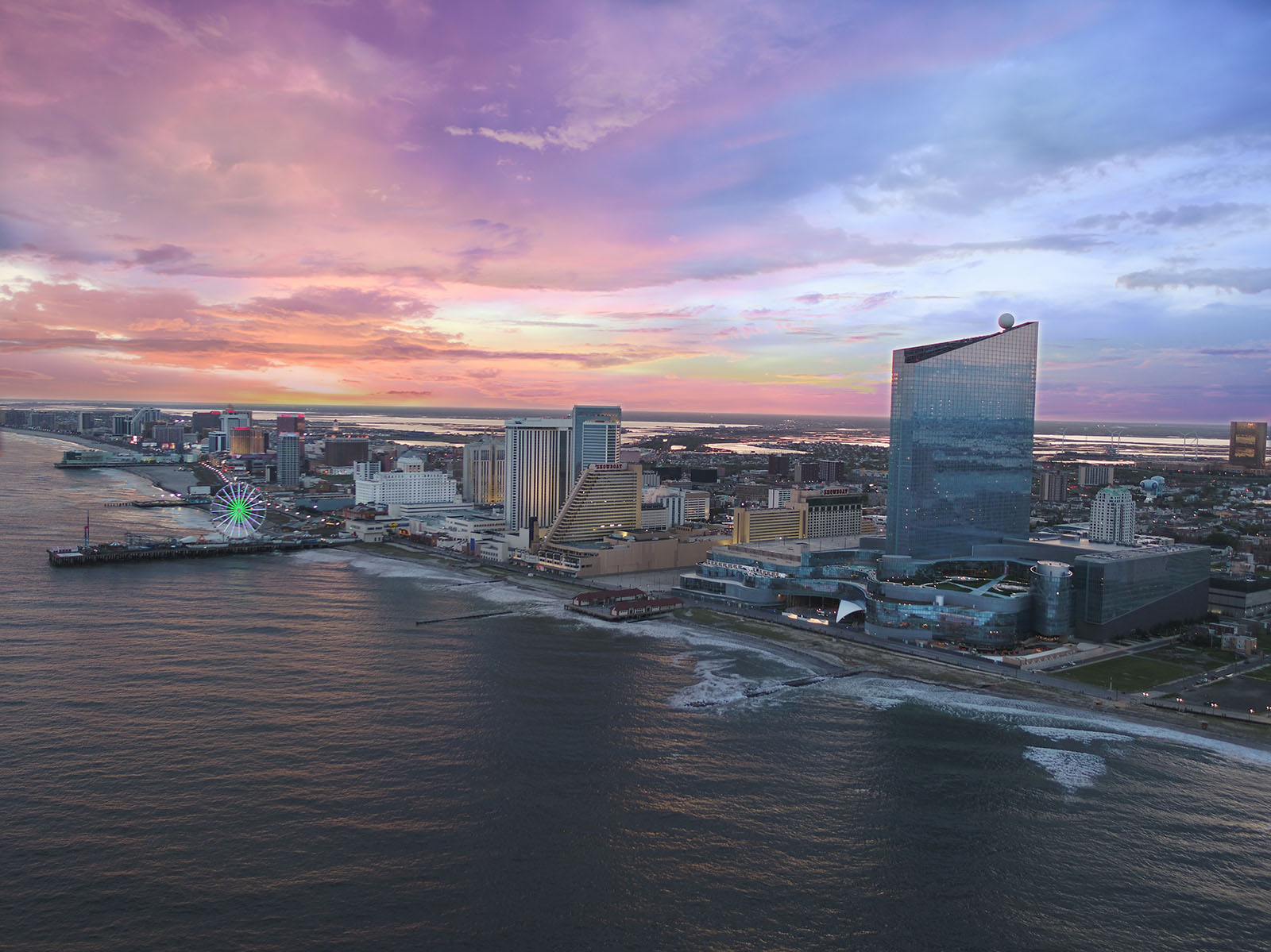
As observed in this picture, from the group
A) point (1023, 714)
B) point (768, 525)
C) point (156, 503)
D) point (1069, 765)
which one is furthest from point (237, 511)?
point (1069, 765)

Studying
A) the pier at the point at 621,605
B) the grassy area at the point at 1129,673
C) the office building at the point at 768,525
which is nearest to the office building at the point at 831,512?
the office building at the point at 768,525

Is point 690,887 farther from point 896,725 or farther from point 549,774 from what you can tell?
point 896,725

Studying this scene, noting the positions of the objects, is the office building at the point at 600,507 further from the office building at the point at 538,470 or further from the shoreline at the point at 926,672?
the shoreline at the point at 926,672

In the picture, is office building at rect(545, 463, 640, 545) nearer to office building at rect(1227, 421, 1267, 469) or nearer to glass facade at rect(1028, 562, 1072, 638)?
glass facade at rect(1028, 562, 1072, 638)

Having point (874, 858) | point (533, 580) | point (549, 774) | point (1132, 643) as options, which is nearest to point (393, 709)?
point (549, 774)

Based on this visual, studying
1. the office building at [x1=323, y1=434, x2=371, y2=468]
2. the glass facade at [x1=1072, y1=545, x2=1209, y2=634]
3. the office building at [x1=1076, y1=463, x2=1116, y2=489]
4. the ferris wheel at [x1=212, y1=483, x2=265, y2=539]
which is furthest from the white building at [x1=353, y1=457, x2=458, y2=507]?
the office building at [x1=1076, y1=463, x2=1116, y2=489]

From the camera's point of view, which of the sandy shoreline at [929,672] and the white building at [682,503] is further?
the white building at [682,503]
